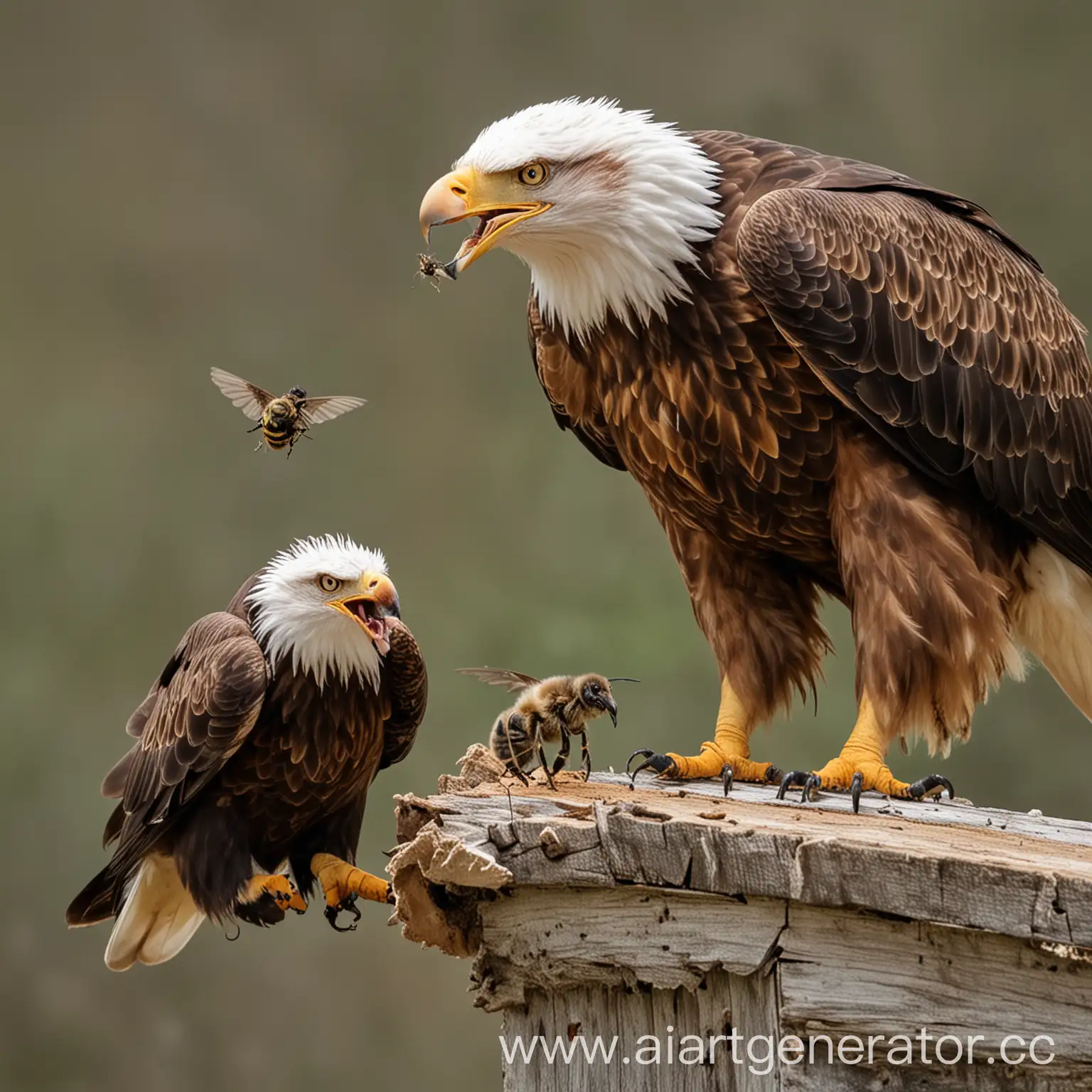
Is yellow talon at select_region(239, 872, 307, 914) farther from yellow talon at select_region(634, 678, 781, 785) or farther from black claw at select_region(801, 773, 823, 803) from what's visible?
black claw at select_region(801, 773, 823, 803)

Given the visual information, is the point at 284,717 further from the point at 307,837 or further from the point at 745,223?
the point at 745,223

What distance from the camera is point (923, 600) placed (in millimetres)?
3141

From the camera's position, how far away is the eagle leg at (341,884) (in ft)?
11.3

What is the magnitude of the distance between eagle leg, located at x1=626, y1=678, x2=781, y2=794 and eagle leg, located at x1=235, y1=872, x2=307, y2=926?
827 mm

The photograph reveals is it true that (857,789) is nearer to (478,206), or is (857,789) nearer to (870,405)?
(870,405)

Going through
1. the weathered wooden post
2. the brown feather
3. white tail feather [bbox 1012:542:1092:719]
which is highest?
the brown feather

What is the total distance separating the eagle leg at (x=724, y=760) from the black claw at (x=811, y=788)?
175 mm

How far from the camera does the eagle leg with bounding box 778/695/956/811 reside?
9.95 ft

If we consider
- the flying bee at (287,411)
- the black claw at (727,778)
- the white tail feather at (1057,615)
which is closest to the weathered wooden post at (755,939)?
the black claw at (727,778)

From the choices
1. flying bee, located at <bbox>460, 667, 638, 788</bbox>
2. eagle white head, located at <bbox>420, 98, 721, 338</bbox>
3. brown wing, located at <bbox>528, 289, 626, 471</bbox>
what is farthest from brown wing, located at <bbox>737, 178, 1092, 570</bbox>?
flying bee, located at <bbox>460, 667, 638, 788</bbox>

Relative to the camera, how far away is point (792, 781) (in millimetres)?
3023

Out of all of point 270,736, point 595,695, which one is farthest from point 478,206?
point 270,736

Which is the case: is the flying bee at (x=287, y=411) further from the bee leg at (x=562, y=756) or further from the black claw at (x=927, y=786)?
the black claw at (x=927, y=786)

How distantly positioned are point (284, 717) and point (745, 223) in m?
1.48
